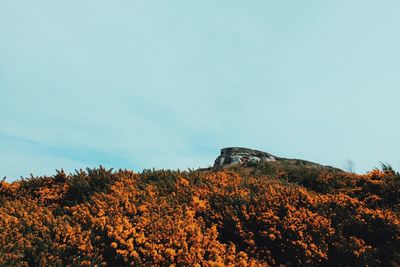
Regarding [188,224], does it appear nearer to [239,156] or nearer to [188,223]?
[188,223]

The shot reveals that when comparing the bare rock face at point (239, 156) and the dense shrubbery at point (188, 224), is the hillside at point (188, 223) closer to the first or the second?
the dense shrubbery at point (188, 224)

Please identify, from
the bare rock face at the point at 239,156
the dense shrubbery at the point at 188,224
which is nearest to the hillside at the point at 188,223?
the dense shrubbery at the point at 188,224

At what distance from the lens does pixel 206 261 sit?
6.06 meters

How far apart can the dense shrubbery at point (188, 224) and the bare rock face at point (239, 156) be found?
12.6 m

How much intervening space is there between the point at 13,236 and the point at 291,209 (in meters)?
5.51

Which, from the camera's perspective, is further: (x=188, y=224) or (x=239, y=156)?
(x=239, y=156)

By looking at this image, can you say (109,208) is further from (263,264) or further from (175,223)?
(263,264)

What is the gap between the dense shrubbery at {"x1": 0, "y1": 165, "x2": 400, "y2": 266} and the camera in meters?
6.07

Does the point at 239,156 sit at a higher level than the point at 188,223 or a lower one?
higher

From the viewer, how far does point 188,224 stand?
6914 mm

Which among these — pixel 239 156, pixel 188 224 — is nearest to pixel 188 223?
pixel 188 224

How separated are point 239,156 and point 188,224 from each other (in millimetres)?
17169

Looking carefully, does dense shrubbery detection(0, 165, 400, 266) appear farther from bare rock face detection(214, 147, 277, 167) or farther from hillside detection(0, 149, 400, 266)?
bare rock face detection(214, 147, 277, 167)

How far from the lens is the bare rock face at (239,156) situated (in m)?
23.7
